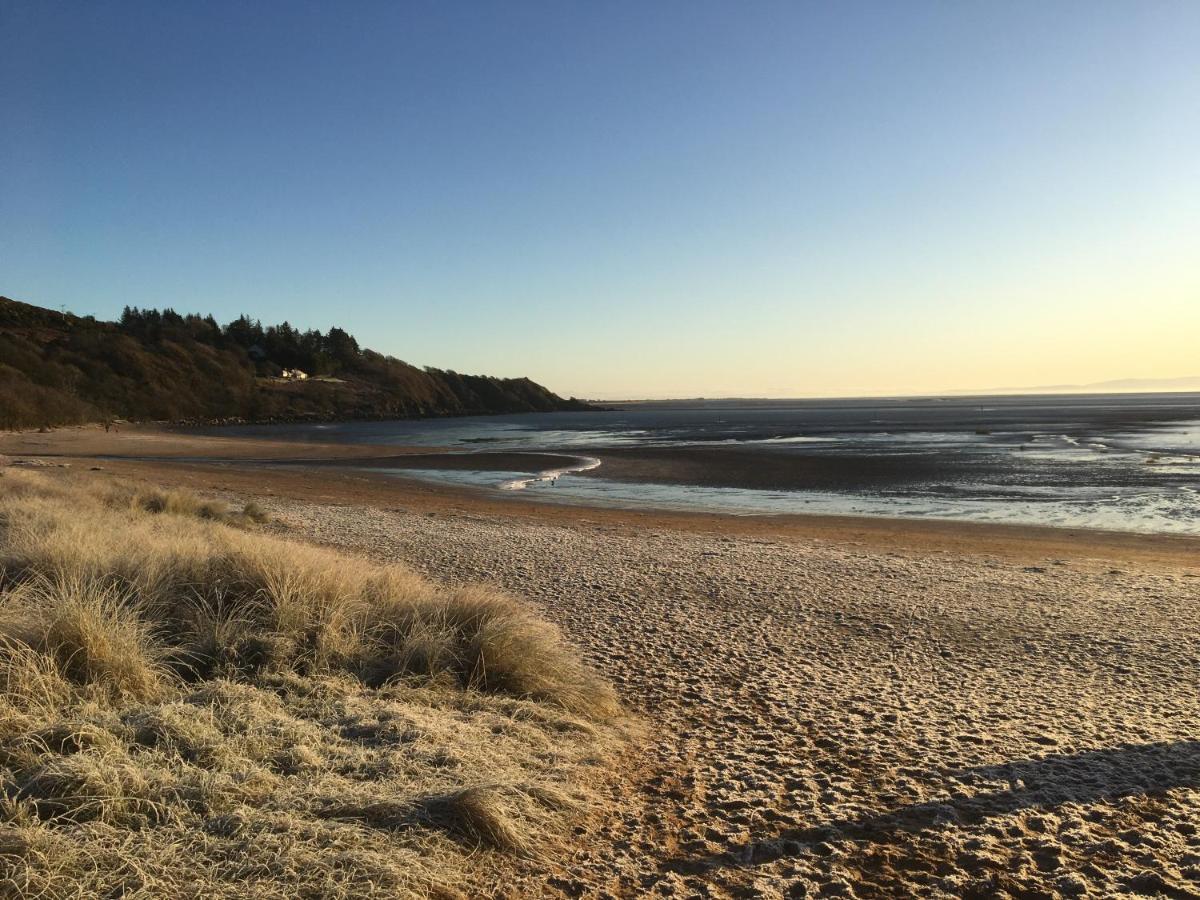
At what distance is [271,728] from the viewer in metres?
4.41

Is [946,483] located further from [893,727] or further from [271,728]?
[271,728]

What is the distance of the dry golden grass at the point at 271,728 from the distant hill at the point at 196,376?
53522 millimetres

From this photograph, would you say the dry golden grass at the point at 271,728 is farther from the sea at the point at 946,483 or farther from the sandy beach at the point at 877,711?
the sea at the point at 946,483

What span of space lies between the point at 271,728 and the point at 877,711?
4.33 meters

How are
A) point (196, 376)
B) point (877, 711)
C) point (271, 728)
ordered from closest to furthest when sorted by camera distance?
point (271, 728) → point (877, 711) → point (196, 376)

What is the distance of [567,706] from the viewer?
18.6 feet

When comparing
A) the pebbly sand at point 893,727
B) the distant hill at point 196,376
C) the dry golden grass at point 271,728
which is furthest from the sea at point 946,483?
the distant hill at point 196,376

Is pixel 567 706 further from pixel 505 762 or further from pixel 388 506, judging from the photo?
pixel 388 506

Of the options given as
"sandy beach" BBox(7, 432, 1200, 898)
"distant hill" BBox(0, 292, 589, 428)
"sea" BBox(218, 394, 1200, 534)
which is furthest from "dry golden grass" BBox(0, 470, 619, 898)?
"distant hill" BBox(0, 292, 589, 428)

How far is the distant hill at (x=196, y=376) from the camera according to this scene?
68688 millimetres

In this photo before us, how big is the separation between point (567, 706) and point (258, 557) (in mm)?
3247

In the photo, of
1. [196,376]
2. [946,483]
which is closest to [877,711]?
[946,483]

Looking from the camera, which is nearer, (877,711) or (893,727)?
(893,727)

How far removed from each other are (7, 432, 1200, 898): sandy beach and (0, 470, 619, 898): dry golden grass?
50cm
